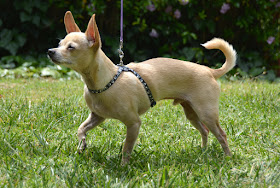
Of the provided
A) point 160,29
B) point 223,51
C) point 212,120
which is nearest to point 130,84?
point 212,120

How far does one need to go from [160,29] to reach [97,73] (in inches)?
197

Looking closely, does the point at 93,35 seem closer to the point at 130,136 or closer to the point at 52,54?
the point at 52,54

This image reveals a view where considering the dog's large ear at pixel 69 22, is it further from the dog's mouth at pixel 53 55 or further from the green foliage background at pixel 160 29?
the green foliage background at pixel 160 29

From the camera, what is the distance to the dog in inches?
104

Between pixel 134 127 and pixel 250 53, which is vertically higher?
pixel 134 127

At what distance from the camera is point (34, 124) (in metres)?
3.39

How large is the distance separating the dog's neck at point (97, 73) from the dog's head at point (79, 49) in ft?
0.13

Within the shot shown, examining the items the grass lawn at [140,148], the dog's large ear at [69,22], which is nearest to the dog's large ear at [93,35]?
the dog's large ear at [69,22]

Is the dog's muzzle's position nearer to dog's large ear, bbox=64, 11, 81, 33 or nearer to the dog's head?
the dog's head

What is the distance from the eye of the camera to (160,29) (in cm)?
754

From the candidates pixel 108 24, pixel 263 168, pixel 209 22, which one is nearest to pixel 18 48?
pixel 108 24

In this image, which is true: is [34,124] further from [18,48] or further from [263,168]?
[18,48]

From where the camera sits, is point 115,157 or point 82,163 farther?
point 115,157

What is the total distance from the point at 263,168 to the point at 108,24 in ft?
18.7
